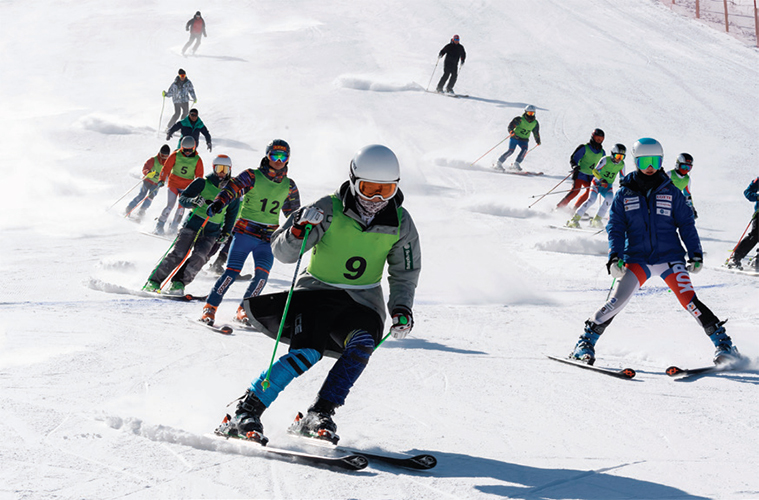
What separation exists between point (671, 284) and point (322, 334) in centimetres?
374

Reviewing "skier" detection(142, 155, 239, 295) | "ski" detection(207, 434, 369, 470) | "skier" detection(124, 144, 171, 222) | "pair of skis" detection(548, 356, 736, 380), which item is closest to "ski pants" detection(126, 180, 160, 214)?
"skier" detection(124, 144, 171, 222)

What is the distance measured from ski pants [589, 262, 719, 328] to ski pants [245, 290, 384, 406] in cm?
300

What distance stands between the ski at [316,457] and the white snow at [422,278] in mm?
49

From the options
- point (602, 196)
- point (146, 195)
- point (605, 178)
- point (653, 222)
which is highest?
point (653, 222)

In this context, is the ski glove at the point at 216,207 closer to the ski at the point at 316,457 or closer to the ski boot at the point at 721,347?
the ski at the point at 316,457

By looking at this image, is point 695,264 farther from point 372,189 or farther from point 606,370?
point 372,189

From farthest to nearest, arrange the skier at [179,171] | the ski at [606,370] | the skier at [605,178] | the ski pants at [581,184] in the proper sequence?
the ski pants at [581,184] < the skier at [605,178] < the skier at [179,171] < the ski at [606,370]

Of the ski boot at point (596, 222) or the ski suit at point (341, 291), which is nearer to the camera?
the ski suit at point (341, 291)

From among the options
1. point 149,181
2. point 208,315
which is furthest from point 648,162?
point 149,181

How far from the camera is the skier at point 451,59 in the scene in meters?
26.1

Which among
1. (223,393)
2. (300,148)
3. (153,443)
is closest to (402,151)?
(300,148)

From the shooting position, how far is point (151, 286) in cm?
967

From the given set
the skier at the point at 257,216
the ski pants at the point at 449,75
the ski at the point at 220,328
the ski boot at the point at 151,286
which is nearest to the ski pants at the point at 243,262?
the skier at the point at 257,216

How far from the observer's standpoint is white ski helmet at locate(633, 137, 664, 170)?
6.75 metres
